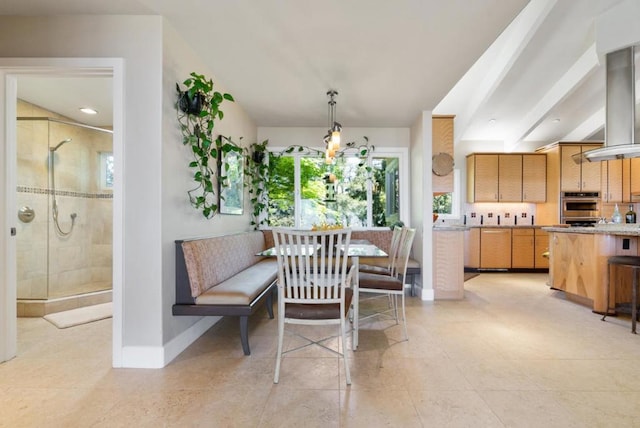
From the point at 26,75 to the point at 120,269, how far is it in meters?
1.62

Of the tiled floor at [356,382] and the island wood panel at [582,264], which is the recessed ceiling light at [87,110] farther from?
the island wood panel at [582,264]

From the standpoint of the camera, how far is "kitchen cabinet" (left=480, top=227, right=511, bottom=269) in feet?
18.7

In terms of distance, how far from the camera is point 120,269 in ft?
6.76

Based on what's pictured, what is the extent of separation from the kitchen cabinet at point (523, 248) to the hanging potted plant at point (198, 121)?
571 centimetres

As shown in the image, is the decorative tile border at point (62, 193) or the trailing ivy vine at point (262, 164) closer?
the decorative tile border at point (62, 193)

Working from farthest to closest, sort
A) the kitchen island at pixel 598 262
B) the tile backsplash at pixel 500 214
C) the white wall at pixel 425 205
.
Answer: the tile backsplash at pixel 500 214 < the white wall at pixel 425 205 < the kitchen island at pixel 598 262

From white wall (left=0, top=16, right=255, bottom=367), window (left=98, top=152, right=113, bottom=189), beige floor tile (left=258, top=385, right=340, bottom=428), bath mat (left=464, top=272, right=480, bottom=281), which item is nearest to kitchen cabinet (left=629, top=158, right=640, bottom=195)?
bath mat (left=464, top=272, right=480, bottom=281)

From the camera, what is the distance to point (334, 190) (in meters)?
4.62

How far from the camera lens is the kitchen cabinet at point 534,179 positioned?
5789 mm

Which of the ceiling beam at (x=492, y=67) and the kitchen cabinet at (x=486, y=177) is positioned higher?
the ceiling beam at (x=492, y=67)

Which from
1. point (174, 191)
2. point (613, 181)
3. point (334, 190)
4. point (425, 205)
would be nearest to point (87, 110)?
point (174, 191)

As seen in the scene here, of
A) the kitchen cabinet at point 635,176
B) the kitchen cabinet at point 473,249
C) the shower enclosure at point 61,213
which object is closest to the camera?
the shower enclosure at point 61,213

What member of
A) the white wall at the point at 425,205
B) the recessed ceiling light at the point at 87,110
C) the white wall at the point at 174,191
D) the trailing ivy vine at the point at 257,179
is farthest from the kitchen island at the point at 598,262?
the recessed ceiling light at the point at 87,110

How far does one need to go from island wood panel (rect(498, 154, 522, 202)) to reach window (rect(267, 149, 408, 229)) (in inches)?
107
